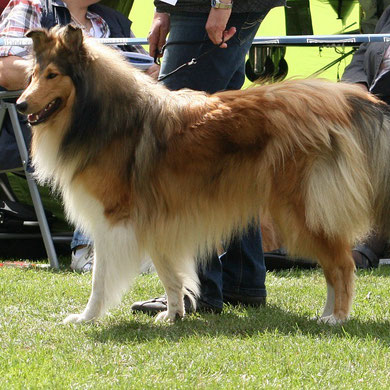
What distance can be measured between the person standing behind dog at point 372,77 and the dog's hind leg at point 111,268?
237 centimetres

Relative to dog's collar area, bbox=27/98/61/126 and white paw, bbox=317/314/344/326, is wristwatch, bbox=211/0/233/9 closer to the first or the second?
dog's collar area, bbox=27/98/61/126

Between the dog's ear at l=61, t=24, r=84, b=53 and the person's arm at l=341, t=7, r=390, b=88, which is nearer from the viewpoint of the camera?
the dog's ear at l=61, t=24, r=84, b=53

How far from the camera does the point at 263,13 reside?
164 inches

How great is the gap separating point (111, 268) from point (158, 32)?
1.45 m

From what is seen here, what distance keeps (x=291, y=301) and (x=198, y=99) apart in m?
1.41

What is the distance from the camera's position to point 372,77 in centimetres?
607

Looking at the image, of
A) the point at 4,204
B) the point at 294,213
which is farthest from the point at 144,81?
the point at 4,204

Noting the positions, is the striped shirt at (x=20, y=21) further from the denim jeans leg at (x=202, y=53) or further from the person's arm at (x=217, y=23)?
the person's arm at (x=217, y=23)

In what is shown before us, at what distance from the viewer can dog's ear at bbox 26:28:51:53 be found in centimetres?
389

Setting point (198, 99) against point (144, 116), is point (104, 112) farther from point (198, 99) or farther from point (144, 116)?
point (198, 99)

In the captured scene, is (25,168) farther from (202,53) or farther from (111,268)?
(202,53)

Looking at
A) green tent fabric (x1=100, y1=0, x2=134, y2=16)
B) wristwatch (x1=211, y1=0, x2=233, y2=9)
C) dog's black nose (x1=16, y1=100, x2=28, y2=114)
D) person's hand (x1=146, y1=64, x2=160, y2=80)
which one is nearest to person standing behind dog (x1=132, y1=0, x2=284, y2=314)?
wristwatch (x1=211, y1=0, x2=233, y2=9)

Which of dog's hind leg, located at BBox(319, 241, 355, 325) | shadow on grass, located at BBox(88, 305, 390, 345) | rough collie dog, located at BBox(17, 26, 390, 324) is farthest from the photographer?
dog's hind leg, located at BBox(319, 241, 355, 325)

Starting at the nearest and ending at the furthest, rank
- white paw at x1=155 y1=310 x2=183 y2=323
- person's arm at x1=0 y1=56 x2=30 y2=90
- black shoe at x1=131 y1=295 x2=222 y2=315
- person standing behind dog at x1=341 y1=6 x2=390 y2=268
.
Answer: white paw at x1=155 y1=310 x2=183 y2=323
black shoe at x1=131 y1=295 x2=222 y2=315
person's arm at x1=0 y1=56 x2=30 y2=90
person standing behind dog at x1=341 y1=6 x2=390 y2=268
